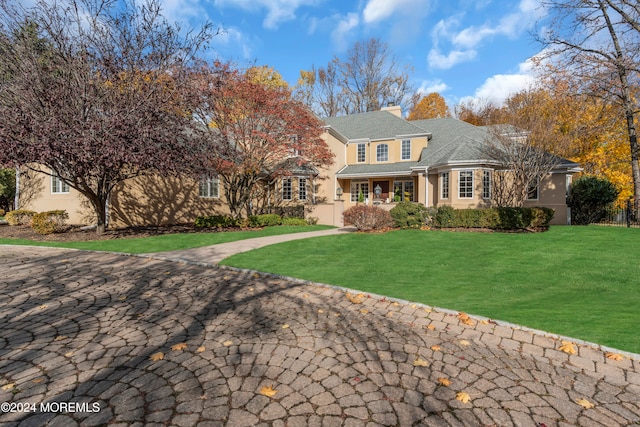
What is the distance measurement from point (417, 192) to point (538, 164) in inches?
339

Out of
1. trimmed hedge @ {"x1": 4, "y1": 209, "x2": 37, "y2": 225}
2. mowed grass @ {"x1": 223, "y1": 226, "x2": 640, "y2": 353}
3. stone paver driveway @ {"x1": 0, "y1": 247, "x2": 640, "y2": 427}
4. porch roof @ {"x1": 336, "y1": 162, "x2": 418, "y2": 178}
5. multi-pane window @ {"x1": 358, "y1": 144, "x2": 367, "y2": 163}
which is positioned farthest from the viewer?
multi-pane window @ {"x1": 358, "y1": 144, "x2": 367, "y2": 163}

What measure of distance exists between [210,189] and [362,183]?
12.3 meters

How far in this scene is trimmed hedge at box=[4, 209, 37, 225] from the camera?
16.3 meters

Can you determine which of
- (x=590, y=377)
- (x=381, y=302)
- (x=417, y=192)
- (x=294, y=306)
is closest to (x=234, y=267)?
(x=294, y=306)

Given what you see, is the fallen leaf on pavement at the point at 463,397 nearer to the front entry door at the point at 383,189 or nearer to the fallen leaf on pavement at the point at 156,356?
the fallen leaf on pavement at the point at 156,356

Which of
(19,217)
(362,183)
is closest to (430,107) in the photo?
(362,183)

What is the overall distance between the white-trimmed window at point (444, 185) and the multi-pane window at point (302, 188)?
377 inches

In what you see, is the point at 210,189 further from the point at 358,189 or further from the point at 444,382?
the point at 444,382

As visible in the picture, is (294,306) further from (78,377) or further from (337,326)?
(78,377)

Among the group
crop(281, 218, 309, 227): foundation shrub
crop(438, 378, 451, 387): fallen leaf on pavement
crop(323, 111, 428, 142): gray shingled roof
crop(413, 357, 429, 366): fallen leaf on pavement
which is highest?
crop(323, 111, 428, 142): gray shingled roof

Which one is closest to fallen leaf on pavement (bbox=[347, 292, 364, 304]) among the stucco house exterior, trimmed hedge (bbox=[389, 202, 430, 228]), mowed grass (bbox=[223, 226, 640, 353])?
mowed grass (bbox=[223, 226, 640, 353])

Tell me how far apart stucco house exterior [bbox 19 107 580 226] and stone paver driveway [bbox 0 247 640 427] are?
11.3 meters

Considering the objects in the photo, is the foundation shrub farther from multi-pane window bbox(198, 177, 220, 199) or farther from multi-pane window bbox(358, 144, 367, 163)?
multi-pane window bbox(358, 144, 367, 163)

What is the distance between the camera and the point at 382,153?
84.4 ft
